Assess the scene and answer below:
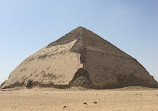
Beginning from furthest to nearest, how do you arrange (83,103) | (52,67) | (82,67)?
(52,67) < (82,67) < (83,103)

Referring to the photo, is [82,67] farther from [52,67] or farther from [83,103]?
[83,103]

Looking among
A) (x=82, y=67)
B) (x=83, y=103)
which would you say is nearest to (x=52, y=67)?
(x=82, y=67)

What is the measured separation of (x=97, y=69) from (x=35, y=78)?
8.88 metres

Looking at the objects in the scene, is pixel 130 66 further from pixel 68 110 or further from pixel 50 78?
pixel 68 110

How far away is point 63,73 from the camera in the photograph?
29.3m

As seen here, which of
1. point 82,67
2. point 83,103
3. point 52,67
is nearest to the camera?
point 83,103

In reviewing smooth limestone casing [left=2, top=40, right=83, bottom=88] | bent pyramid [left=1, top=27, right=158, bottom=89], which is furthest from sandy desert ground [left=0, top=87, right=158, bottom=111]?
smooth limestone casing [left=2, top=40, right=83, bottom=88]

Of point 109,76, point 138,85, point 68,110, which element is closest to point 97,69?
point 109,76

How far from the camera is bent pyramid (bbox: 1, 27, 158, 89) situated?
28.4 meters

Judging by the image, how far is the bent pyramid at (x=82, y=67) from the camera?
28359mm

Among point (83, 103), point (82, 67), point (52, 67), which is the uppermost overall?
point (52, 67)

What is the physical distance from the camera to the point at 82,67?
28.5 meters

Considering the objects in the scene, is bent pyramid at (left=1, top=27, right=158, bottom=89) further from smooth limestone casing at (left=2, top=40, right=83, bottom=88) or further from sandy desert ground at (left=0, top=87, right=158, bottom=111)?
sandy desert ground at (left=0, top=87, right=158, bottom=111)

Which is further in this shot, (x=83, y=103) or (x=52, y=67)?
(x=52, y=67)
